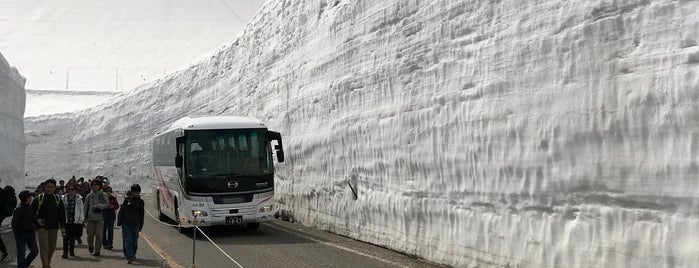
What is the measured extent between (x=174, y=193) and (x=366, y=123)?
5.63 m

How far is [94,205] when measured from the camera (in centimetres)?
1202

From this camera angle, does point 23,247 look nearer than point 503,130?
No

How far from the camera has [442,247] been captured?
10.1 m

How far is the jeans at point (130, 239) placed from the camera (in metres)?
10.8

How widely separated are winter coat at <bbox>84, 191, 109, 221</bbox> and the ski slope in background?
62.2m

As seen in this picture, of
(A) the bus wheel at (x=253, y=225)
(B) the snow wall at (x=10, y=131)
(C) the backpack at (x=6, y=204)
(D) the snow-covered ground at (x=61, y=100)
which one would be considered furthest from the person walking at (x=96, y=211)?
(D) the snow-covered ground at (x=61, y=100)

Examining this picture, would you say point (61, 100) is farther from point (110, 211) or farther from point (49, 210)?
point (49, 210)

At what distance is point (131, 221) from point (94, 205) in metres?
1.55

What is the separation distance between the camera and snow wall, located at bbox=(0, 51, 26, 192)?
19.4 m

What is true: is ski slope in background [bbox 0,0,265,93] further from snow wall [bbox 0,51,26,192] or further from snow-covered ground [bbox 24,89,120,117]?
snow wall [bbox 0,51,26,192]

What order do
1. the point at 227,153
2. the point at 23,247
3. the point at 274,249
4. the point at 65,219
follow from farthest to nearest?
the point at 227,153 < the point at 274,249 < the point at 65,219 < the point at 23,247

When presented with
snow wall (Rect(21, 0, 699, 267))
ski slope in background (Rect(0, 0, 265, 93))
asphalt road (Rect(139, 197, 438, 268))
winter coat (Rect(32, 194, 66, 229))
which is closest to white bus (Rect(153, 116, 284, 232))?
asphalt road (Rect(139, 197, 438, 268))

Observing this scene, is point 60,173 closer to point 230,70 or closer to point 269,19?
point 230,70

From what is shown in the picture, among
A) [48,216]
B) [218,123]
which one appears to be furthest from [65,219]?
[218,123]
